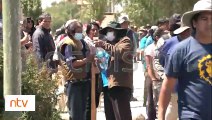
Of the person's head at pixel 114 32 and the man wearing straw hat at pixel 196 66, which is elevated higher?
the person's head at pixel 114 32

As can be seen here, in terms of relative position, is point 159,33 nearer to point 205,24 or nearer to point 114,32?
point 114,32

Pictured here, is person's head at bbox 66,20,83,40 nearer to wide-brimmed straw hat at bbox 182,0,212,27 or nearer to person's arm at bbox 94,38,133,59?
person's arm at bbox 94,38,133,59

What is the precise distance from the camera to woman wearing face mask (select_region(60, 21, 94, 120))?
6.82 m

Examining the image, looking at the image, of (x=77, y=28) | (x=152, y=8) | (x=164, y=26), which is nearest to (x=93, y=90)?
(x=77, y=28)

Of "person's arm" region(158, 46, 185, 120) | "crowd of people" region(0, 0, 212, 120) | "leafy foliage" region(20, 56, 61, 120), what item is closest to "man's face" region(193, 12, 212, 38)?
"person's arm" region(158, 46, 185, 120)

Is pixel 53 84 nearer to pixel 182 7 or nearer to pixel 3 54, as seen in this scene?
pixel 3 54

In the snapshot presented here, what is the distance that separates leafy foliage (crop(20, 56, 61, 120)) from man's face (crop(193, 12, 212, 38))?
243cm

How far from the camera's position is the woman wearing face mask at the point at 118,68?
708 centimetres

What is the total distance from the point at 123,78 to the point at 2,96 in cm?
205

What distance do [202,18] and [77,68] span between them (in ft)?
10.5

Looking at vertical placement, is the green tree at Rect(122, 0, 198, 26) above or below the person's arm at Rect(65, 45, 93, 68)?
above

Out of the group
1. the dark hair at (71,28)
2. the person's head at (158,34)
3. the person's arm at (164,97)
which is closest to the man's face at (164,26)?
the person's head at (158,34)

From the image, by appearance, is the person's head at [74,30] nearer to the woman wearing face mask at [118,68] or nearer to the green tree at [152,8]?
the woman wearing face mask at [118,68]

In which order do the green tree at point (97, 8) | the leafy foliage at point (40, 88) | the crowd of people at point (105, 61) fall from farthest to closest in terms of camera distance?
the green tree at point (97, 8) < the crowd of people at point (105, 61) < the leafy foliage at point (40, 88)
